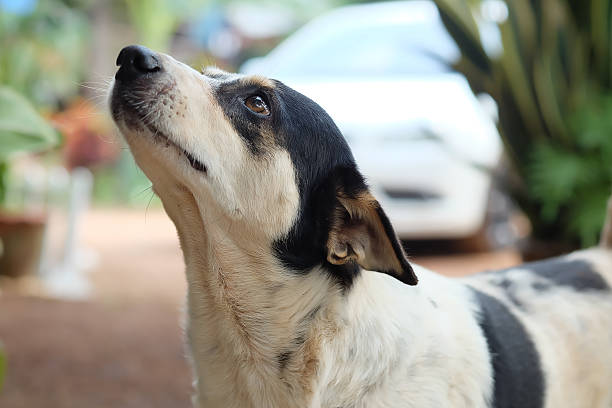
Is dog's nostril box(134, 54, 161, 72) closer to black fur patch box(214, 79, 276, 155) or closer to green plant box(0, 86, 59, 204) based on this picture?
black fur patch box(214, 79, 276, 155)

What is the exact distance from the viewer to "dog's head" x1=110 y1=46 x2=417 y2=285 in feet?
6.04

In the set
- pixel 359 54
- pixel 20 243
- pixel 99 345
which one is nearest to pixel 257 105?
pixel 99 345

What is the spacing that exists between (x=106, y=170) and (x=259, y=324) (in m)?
11.9

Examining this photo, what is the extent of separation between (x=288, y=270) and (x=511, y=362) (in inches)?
27.9

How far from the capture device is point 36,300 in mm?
4645

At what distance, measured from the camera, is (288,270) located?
2.01 metres

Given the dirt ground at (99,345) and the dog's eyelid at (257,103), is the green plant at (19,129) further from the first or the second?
the dirt ground at (99,345)

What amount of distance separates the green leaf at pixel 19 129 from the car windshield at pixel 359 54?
466cm

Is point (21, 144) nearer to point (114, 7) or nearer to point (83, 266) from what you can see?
point (83, 266)

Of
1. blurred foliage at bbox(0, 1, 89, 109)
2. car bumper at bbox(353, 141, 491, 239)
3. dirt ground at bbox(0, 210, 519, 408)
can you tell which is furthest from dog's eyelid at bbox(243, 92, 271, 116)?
car bumper at bbox(353, 141, 491, 239)

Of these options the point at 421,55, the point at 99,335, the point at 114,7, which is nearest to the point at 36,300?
the point at 99,335

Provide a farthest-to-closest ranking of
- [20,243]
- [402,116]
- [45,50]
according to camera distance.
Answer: [45,50]
[402,116]
[20,243]

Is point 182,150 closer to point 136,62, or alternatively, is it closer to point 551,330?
point 136,62

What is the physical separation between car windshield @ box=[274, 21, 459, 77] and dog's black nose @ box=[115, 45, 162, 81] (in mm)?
5136
